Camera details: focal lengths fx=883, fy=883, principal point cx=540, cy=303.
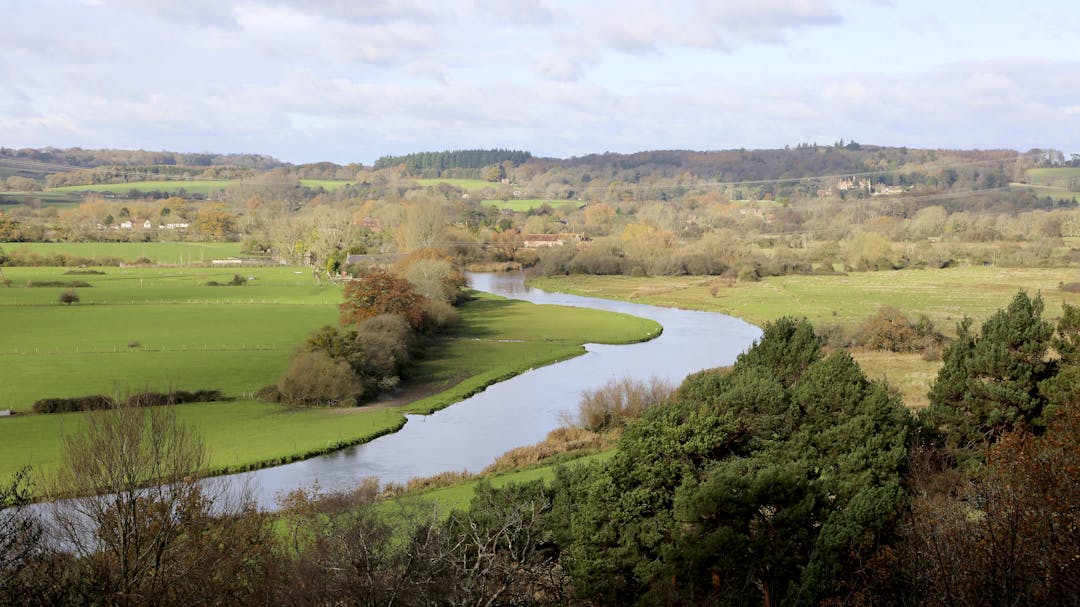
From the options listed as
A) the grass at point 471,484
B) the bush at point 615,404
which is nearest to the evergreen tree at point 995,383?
the grass at point 471,484

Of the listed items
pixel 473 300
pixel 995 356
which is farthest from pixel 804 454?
pixel 473 300

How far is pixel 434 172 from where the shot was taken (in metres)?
193

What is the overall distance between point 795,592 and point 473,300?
5138 centimetres

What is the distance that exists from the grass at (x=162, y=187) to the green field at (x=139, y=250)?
5667cm

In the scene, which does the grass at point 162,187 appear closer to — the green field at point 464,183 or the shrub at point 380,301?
the green field at point 464,183

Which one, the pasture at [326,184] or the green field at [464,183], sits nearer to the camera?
the pasture at [326,184]

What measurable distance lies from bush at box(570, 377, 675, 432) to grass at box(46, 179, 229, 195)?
412 feet

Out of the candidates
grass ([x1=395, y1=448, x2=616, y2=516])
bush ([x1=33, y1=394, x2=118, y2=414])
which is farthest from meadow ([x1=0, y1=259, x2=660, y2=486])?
grass ([x1=395, y1=448, x2=616, y2=516])

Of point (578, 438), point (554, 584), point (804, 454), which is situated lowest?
point (578, 438)

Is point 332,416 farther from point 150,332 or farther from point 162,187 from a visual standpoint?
point 162,187

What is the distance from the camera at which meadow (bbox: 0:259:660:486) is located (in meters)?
25.9

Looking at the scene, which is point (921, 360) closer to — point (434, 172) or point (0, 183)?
point (0, 183)

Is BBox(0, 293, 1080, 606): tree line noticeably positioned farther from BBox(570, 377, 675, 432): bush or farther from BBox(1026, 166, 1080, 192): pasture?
BBox(1026, 166, 1080, 192): pasture

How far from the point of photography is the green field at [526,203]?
14105 centimetres
